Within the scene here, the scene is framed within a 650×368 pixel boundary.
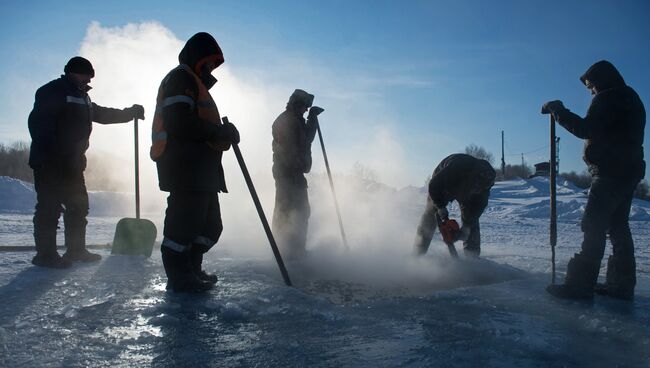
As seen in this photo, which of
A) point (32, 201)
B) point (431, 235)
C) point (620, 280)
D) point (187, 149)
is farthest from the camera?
point (32, 201)

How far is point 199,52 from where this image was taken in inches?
134

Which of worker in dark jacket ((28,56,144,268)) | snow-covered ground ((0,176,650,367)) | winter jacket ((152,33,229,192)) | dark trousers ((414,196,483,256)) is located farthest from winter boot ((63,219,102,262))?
dark trousers ((414,196,483,256))

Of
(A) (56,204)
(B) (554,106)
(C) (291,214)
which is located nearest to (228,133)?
(A) (56,204)

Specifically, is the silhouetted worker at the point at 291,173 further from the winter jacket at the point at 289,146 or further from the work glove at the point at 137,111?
the work glove at the point at 137,111

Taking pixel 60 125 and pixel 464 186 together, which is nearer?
pixel 60 125

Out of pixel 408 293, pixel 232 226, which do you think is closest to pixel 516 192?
pixel 232 226

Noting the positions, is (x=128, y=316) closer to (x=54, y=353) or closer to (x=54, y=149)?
(x=54, y=353)

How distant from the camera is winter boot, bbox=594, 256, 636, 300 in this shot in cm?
349

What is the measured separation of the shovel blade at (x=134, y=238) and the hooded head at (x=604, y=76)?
4462mm

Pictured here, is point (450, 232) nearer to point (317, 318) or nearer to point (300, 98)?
point (300, 98)

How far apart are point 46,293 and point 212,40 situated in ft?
7.00

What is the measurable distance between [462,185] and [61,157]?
13.4ft

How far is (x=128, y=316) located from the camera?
2.58m

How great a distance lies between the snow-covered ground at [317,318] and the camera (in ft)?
6.74
